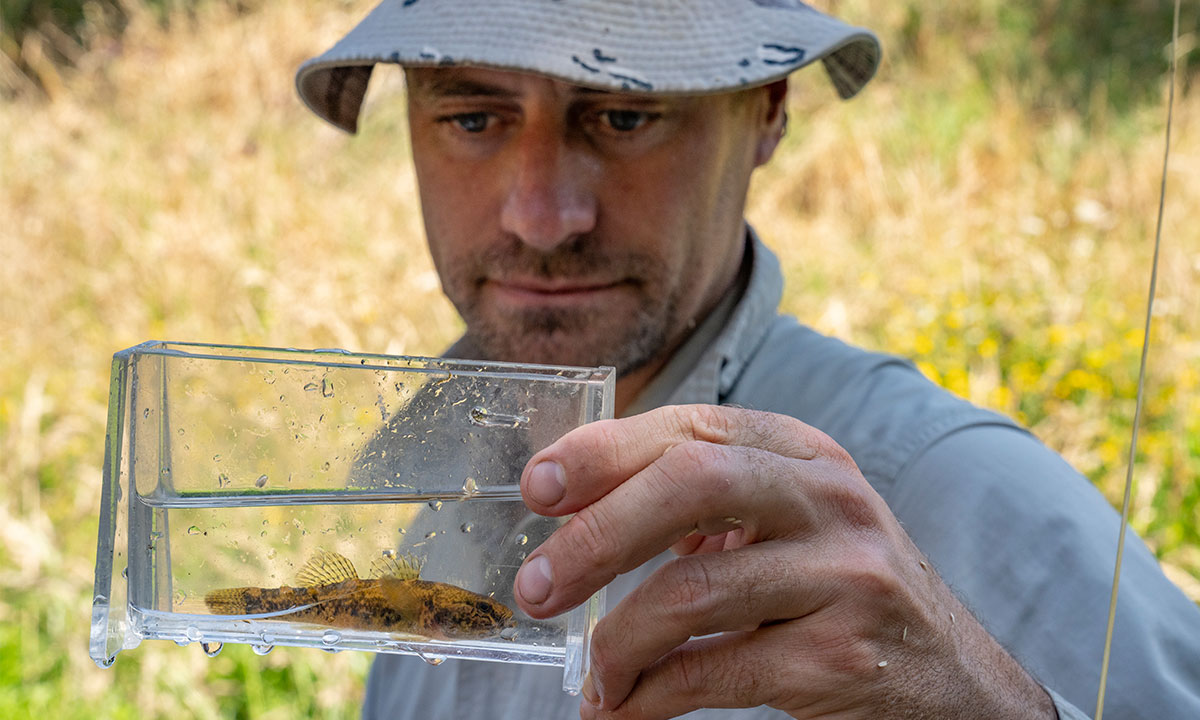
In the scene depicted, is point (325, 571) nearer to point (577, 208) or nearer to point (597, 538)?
point (597, 538)

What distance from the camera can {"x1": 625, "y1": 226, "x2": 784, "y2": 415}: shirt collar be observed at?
5.86ft

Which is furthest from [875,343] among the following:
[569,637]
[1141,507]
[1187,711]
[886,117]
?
[569,637]

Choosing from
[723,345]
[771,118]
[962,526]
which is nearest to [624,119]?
[723,345]

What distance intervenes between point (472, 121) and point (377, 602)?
1060 mm

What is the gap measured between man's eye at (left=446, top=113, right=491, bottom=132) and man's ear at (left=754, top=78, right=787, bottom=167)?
0.55 meters

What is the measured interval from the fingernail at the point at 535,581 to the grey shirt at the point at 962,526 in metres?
0.48

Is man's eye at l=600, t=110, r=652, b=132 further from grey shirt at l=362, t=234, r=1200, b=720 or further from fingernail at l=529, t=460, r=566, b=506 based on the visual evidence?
fingernail at l=529, t=460, r=566, b=506

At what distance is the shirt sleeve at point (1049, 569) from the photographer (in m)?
1.30

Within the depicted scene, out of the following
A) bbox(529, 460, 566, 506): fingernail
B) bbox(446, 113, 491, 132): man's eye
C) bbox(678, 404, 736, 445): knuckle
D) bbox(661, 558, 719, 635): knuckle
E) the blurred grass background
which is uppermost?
bbox(446, 113, 491, 132): man's eye

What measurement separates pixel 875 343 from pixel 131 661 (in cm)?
300

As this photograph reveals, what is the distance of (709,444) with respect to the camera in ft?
2.83

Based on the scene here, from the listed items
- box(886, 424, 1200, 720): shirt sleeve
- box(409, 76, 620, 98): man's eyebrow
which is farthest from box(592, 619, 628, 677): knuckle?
box(409, 76, 620, 98): man's eyebrow

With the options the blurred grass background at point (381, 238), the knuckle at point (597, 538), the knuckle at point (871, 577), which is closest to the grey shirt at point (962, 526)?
the knuckle at point (871, 577)

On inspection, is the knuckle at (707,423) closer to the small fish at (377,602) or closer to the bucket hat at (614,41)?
the small fish at (377,602)
